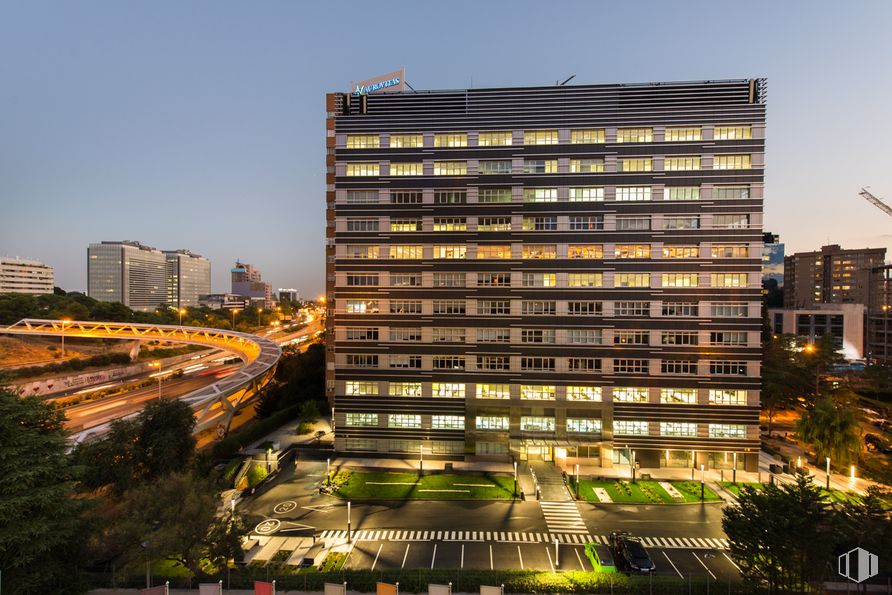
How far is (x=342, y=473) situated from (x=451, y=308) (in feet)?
75.2

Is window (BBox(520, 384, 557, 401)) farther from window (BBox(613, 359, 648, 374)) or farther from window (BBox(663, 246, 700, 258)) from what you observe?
window (BBox(663, 246, 700, 258))

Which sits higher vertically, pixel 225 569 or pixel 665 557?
pixel 225 569

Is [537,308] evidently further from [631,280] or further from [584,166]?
[584,166]

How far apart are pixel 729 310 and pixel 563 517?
100 ft

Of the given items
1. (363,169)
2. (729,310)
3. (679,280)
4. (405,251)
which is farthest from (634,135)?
(363,169)

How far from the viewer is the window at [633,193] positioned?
1827 inches

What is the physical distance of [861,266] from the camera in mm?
171125

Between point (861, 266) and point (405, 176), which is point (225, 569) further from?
point (861, 266)

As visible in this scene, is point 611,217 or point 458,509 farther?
point 611,217

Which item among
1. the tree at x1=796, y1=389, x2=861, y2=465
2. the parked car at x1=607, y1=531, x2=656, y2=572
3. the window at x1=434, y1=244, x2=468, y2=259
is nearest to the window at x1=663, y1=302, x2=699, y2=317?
the tree at x1=796, y1=389, x2=861, y2=465

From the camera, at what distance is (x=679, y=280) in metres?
46.2

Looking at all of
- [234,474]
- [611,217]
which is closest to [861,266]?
[611,217]

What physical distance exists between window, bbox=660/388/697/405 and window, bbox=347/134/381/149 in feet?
151

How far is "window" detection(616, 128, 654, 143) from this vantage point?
153ft
